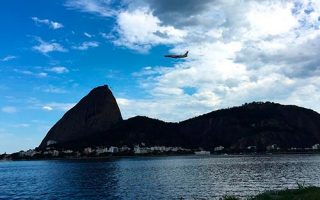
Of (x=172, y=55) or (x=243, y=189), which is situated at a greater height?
(x=172, y=55)

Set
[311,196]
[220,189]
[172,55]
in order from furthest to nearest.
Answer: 1. [172,55]
2. [220,189]
3. [311,196]

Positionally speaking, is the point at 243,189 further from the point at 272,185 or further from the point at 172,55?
the point at 172,55

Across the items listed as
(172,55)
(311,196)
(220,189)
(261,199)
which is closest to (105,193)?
(220,189)

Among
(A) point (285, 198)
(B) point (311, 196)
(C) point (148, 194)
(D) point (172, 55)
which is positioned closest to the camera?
(B) point (311, 196)

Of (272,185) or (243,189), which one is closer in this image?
(243,189)

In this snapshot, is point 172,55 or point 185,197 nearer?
point 185,197

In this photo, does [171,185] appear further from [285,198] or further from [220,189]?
[285,198]

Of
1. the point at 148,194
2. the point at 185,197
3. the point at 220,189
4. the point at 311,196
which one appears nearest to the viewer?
the point at 311,196

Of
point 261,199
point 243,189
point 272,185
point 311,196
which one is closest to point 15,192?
point 243,189

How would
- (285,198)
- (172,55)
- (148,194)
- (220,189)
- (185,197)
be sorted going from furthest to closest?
(172,55) → (220,189) → (148,194) → (185,197) → (285,198)
